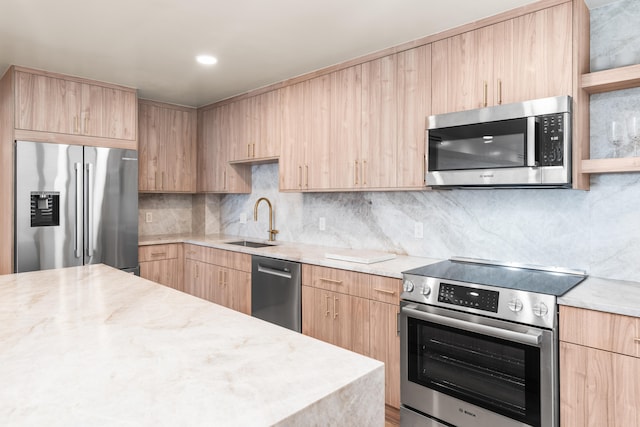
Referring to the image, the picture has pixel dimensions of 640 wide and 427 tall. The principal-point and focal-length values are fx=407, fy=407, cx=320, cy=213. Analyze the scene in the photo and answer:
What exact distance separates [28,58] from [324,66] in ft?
7.22

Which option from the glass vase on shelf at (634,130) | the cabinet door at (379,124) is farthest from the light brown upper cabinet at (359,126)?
the glass vase on shelf at (634,130)

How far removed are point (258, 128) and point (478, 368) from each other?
9.06 ft

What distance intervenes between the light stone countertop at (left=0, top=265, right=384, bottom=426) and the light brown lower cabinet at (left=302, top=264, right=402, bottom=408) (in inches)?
50.5

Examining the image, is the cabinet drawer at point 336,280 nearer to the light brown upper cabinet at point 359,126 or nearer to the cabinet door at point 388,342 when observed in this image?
the cabinet door at point 388,342

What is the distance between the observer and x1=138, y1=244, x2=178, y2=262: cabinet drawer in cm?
395

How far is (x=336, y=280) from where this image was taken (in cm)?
274

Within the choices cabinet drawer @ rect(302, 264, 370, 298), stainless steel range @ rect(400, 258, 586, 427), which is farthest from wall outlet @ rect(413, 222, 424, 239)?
cabinet drawer @ rect(302, 264, 370, 298)

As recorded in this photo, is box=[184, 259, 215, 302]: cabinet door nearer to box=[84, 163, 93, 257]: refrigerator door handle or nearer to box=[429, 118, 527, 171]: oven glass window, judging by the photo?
box=[84, 163, 93, 257]: refrigerator door handle

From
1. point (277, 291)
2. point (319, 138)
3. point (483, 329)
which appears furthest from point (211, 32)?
point (483, 329)

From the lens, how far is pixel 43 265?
10.7 ft

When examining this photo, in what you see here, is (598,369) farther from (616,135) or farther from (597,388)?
(616,135)

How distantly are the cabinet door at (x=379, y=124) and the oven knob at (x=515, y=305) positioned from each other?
3.62ft

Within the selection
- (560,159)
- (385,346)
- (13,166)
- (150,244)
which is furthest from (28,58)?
(560,159)

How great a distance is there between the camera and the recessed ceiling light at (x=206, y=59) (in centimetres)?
299
